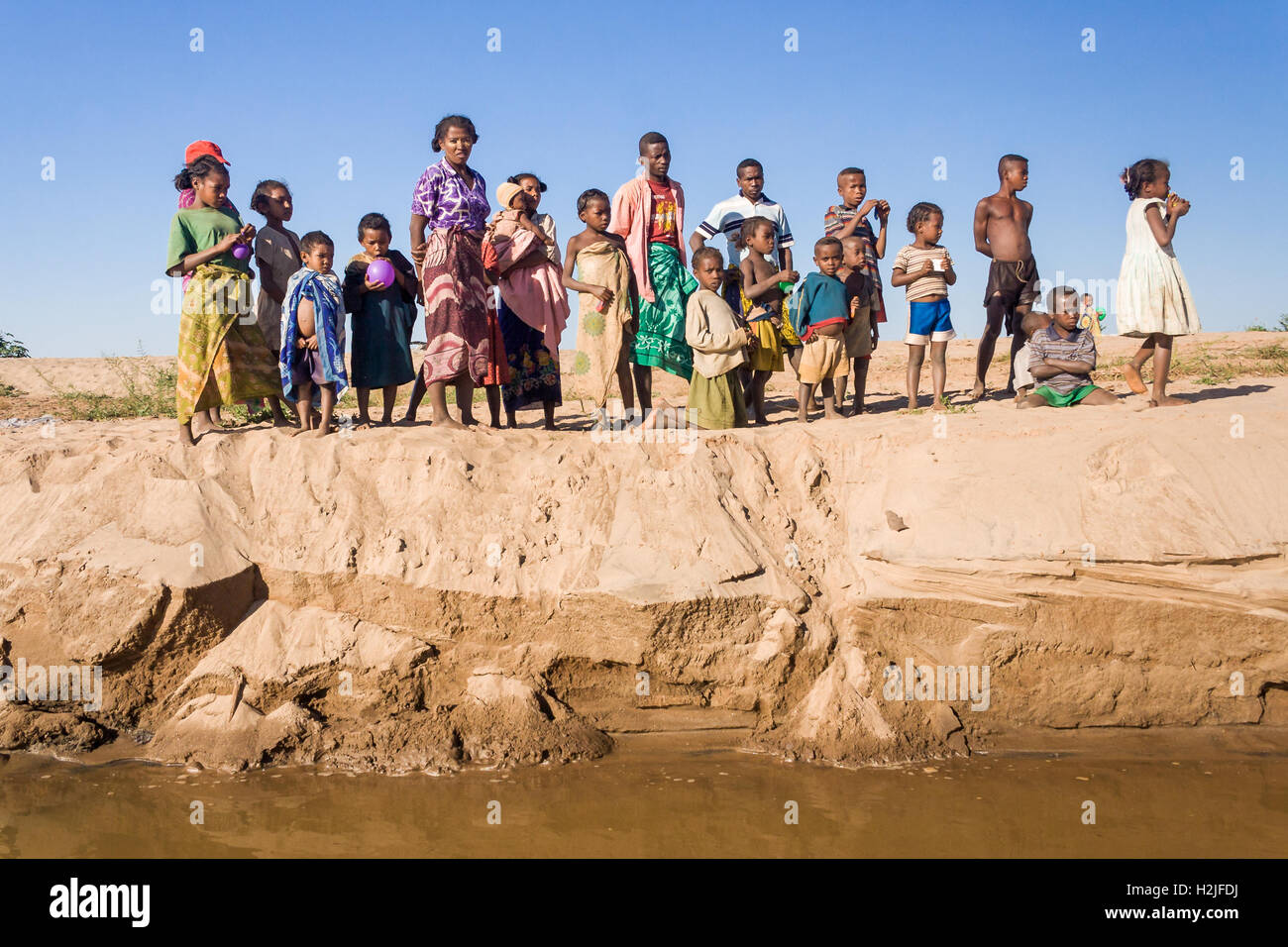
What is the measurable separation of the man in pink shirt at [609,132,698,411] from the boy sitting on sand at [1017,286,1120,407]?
6.47 feet

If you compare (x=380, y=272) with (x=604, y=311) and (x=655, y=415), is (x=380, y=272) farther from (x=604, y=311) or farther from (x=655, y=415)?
(x=655, y=415)

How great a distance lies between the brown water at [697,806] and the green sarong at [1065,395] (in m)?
2.03

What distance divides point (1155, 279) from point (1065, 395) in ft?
2.48

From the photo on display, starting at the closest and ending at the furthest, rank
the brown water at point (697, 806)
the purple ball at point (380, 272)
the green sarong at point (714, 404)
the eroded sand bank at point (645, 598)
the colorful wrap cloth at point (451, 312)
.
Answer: the brown water at point (697, 806), the eroded sand bank at point (645, 598), the colorful wrap cloth at point (451, 312), the purple ball at point (380, 272), the green sarong at point (714, 404)

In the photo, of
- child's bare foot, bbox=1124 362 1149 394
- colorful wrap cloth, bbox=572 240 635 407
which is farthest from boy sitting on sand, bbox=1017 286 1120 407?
colorful wrap cloth, bbox=572 240 635 407

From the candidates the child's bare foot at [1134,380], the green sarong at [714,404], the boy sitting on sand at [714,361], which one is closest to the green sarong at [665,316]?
the boy sitting on sand at [714,361]

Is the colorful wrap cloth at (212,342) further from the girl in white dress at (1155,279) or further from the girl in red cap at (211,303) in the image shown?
the girl in white dress at (1155,279)

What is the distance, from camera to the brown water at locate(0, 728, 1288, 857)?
386 centimetres

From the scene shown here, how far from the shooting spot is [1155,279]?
5.71m

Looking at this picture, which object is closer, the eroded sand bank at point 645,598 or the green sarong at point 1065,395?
the eroded sand bank at point 645,598

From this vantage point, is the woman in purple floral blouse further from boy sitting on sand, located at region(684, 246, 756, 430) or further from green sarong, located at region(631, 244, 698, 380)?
boy sitting on sand, located at region(684, 246, 756, 430)

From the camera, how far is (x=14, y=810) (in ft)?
13.8

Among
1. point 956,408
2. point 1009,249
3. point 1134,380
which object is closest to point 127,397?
point 956,408

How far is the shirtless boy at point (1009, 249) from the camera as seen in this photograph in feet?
21.8
